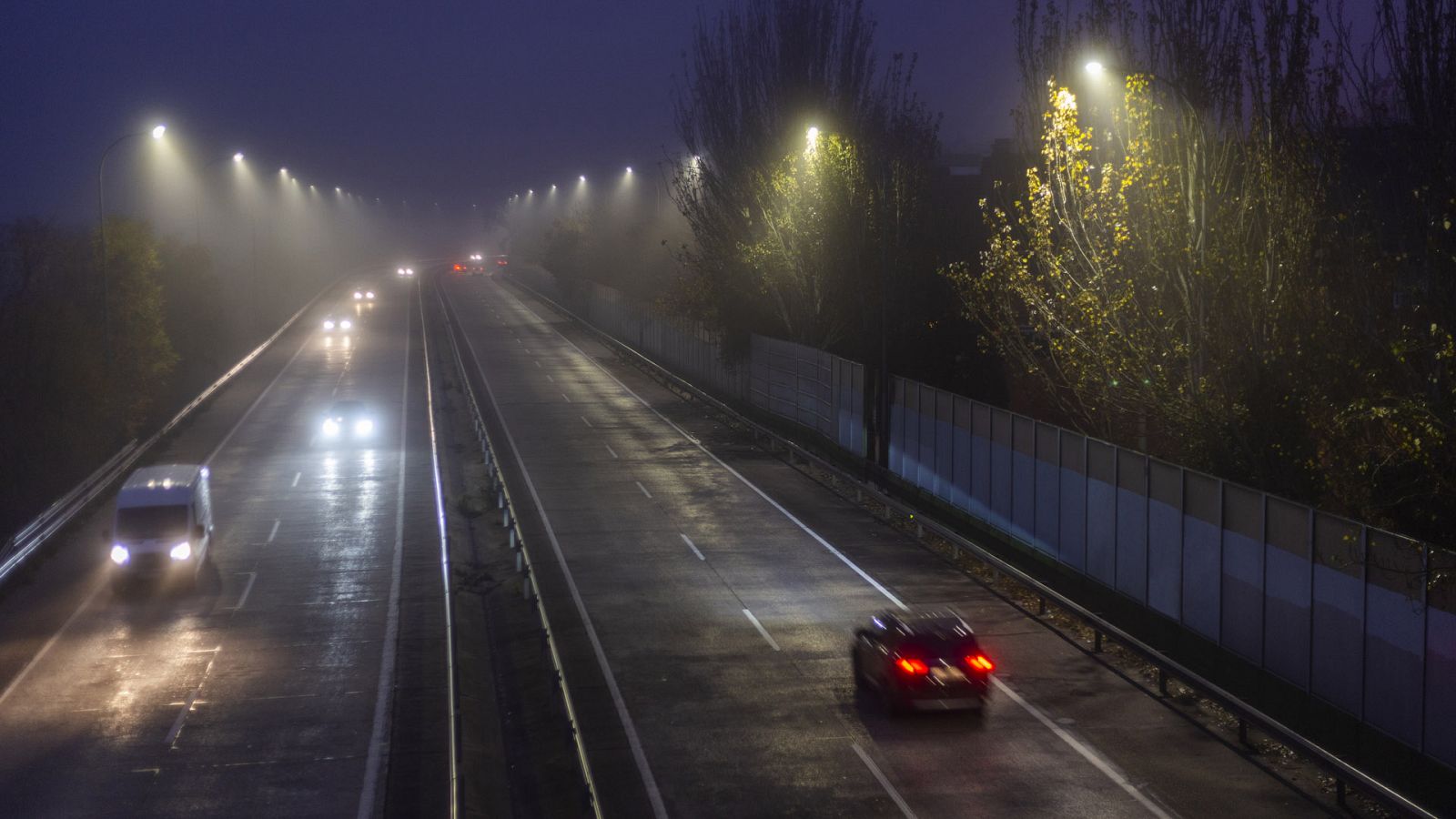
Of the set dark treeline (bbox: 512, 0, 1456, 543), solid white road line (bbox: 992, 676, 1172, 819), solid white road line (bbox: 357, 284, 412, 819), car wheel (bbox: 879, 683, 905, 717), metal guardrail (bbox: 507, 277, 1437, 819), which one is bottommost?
solid white road line (bbox: 357, 284, 412, 819)

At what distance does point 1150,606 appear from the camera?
71.8 ft

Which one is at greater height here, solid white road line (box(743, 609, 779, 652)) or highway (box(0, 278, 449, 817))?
solid white road line (box(743, 609, 779, 652))

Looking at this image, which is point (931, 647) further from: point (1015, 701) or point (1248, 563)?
point (1248, 563)

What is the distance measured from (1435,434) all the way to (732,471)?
2391 cm

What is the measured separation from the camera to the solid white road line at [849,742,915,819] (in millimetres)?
13910

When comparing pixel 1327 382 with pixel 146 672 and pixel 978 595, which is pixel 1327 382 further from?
pixel 146 672

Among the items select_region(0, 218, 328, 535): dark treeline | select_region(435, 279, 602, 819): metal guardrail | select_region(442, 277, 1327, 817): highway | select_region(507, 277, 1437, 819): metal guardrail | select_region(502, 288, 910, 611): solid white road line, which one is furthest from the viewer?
select_region(0, 218, 328, 535): dark treeline

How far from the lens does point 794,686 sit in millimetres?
18406

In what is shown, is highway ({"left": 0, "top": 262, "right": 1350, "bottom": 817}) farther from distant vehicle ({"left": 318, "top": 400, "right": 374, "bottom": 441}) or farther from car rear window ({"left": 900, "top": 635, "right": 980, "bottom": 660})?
distant vehicle ({"left": 318, "top": 400, "right": 374, "bottom": 441})

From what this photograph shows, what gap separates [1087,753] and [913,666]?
2.36 metres

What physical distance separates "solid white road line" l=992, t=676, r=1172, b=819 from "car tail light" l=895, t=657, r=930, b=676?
1739 millimetres

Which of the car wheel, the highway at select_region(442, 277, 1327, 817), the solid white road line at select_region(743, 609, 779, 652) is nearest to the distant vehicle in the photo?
the highway at select_region(442, 277, 1327, 817)

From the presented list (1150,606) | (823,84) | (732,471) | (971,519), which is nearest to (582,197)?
(823,84)

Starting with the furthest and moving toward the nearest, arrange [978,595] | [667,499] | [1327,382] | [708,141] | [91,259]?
1. [91,259]
2. [708,141]
3. [667,499]
4. [978,595]
5. [1327,382]
